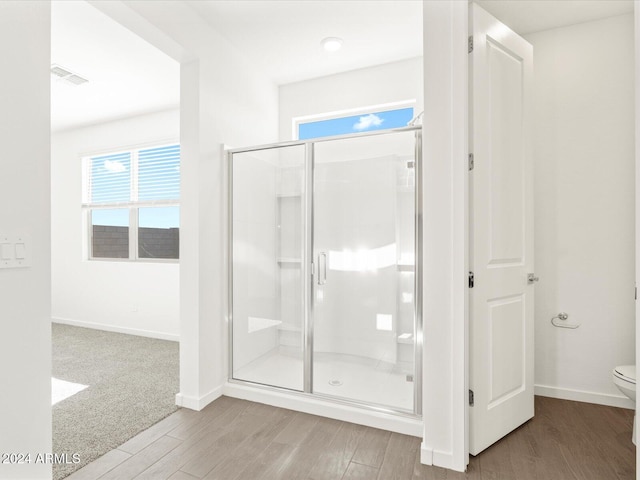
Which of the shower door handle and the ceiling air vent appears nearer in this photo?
the shower door handle

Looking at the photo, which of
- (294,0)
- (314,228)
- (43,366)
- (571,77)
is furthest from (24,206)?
(571,77)

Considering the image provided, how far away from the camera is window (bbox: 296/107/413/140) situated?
11.2 ft

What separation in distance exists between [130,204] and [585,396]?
5.05 meters

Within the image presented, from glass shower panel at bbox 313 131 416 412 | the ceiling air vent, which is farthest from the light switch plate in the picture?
the ceiling air vent

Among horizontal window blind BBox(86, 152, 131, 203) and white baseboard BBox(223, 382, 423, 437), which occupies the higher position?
horizontal window blind BBox(86, 152, 131, 203)

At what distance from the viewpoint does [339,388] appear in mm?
2496

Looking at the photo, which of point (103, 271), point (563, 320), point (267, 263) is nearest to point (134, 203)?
point (103, 271)

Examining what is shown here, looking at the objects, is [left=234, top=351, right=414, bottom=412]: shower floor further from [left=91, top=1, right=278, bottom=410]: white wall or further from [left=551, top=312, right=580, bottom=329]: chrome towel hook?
[left=551, top=312, right=580, bottom=329]: chrome towel hook

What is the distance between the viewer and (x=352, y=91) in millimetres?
3477

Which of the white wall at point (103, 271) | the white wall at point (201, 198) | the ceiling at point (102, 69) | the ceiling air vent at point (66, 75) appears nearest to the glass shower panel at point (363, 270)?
the white wall at point (201, 198)

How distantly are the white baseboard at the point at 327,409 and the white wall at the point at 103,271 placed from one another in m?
1.92

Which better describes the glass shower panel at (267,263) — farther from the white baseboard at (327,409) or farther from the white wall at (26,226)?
the white wall at (26,226)

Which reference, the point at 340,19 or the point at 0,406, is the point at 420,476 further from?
the point at 340,19

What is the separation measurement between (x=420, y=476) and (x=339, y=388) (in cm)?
82
